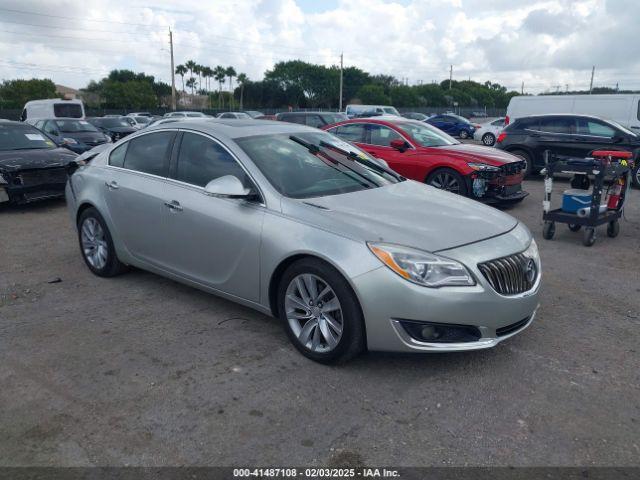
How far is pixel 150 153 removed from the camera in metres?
4.95

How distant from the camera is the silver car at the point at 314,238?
333 centimetres

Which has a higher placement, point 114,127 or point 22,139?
point 22,139

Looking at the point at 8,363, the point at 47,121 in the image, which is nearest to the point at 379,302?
the point at 8,363

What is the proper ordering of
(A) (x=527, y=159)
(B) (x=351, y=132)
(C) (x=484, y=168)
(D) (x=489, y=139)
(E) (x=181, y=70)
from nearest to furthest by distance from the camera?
(C) (x=484, y=168), (B) (x=351, y=132), (A) (x=527, y=159), (D) (x=489, y=139), (E) (x=181, y=70)

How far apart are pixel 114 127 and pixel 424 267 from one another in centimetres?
2165

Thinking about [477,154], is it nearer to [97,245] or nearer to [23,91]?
[97,245]

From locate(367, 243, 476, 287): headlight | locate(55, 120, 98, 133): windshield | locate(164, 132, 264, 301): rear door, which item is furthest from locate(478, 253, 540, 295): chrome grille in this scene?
locate(55, 120, 98, 133): windshield

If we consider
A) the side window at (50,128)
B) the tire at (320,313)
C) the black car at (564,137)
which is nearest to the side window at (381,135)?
the black car at (564,137)

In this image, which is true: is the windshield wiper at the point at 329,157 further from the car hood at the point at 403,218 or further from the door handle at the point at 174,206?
the door handle at the point at 174,206

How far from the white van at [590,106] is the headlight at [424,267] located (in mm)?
14287

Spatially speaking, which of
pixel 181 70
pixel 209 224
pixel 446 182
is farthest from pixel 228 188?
pixel 181 70

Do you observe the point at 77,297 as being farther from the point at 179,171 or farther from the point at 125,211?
the point at 179,171

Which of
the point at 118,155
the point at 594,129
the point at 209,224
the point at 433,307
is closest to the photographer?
the point at 433,307

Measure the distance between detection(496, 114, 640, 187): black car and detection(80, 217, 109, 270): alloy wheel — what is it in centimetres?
949
